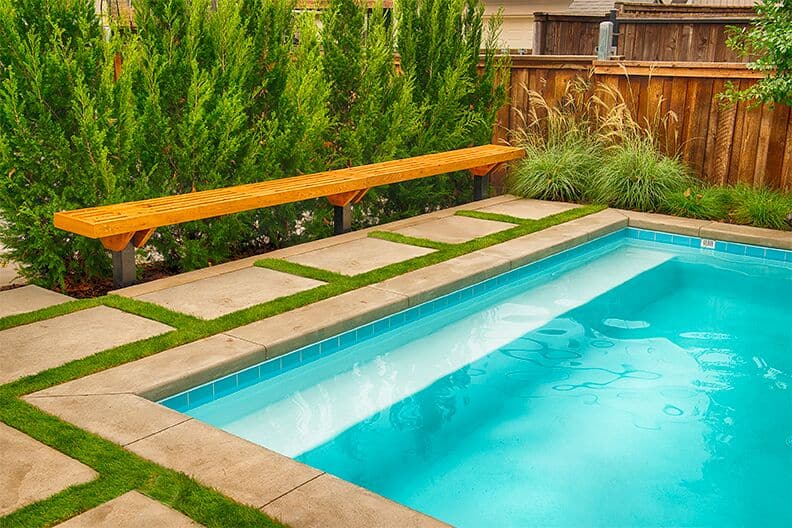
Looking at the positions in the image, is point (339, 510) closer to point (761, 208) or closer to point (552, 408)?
point (552, 408)

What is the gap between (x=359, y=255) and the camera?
6.42 meters

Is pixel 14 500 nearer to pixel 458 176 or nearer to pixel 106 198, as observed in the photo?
pixel 106 198

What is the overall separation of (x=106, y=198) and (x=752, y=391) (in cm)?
420

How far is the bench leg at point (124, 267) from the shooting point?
541 centimetres

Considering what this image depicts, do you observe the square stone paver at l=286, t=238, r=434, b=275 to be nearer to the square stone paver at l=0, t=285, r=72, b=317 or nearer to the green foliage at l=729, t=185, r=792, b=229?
the square stone paver at l=0, t=285, r=72, b=317

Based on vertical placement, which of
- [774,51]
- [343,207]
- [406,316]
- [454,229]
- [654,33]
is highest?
[654,33]

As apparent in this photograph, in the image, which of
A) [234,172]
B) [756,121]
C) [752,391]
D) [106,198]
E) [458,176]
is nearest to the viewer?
[752,391]

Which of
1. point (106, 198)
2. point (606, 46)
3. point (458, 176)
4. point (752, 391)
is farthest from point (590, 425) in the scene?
point (606, 46)

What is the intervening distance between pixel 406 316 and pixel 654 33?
322 inches

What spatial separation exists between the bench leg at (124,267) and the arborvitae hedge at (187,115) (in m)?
0.30

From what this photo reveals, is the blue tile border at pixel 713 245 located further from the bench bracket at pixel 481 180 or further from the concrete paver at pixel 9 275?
the concrete paver at pixel 9 275

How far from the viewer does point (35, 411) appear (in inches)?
141

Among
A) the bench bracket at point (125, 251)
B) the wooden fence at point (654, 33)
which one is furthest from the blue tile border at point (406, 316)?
the wooden fence at point (654, 33)

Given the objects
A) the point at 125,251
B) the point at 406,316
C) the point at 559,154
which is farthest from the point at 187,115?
the point at 559,154
